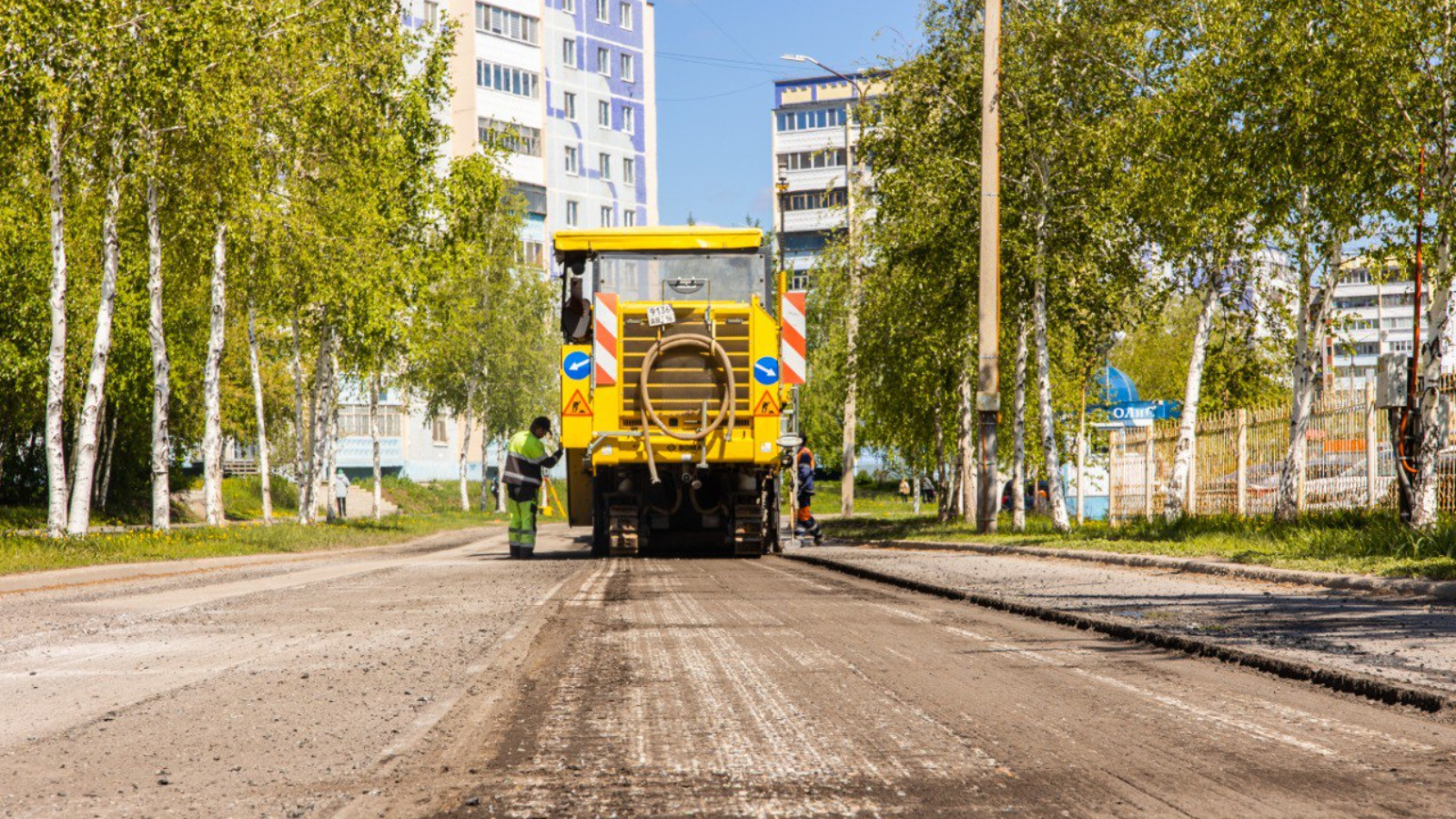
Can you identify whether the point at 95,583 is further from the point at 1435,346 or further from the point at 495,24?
the point at 495,24

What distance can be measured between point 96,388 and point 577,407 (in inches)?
366

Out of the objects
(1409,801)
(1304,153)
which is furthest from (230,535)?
(1409,801)

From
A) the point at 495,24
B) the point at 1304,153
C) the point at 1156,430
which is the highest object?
the point at 495,24

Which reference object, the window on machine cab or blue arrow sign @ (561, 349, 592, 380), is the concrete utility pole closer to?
the window on machine cab

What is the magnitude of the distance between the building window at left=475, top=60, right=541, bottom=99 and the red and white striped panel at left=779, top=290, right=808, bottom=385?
66.5 metres

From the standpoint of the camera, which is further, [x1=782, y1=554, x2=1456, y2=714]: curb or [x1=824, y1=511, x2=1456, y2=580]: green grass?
[x1=824, y1=511, x2=1456, y2=580]: green grass

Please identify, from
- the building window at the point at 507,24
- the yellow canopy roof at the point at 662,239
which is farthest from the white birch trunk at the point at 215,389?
the building window at the point at 507,24

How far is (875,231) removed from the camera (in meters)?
35.0

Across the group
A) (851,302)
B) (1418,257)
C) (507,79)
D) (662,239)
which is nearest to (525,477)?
(662,239)

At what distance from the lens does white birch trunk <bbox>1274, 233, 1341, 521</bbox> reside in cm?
1881

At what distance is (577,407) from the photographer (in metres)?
18.4

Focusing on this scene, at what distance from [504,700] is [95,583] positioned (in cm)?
1100

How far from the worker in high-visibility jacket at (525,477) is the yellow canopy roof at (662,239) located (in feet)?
8.07

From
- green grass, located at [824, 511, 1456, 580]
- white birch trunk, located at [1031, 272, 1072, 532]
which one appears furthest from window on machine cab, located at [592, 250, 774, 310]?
white birch trunk, located at [1031, 272, 1072, 532]
